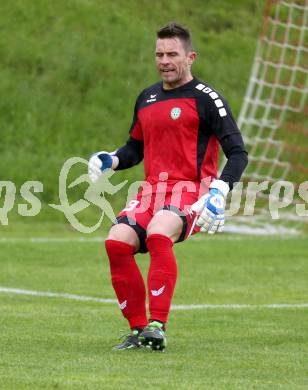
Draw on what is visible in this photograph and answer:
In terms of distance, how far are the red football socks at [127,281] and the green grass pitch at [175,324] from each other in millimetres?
241

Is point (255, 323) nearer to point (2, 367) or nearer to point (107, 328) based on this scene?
point (107, 328)

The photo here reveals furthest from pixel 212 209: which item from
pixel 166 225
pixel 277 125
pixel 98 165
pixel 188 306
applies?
pixel 277 125

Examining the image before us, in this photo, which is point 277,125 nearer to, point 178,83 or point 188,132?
point 178,83

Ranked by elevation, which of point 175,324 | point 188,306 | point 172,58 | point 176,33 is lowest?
point 188,306

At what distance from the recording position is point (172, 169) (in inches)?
287

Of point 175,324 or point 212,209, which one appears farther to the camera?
point 175,324

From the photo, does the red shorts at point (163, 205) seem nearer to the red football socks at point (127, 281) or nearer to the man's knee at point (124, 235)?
the man's knee at point (124, 235)

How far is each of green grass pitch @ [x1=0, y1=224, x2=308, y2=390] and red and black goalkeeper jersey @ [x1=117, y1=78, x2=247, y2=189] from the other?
1012 mm

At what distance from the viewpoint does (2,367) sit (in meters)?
6.29

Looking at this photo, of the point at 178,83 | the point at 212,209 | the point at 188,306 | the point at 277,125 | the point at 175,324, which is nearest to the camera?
the point at 212,209

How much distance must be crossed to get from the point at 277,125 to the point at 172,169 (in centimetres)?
A: 1085

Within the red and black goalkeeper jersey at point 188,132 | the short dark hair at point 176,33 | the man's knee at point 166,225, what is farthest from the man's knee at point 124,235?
the short dark hair at point 176,33

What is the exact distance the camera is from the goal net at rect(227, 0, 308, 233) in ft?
54.9

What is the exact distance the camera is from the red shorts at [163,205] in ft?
23.7
